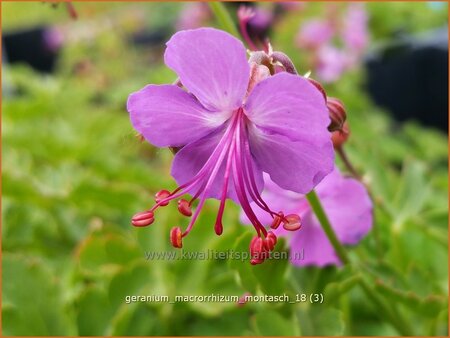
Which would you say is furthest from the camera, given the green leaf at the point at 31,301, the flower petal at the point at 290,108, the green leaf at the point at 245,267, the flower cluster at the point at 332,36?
the flower cluster at the point at 332,36

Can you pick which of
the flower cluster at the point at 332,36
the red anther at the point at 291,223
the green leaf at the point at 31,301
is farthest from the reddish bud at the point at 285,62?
the flower cluster at the point at 332,36

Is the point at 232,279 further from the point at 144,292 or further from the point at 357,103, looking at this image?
the point at 357,103

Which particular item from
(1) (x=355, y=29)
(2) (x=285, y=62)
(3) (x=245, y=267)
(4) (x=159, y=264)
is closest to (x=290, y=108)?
(2) (x=285, y=62)

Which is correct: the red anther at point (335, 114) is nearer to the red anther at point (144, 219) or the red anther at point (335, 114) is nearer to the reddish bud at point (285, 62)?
the reddish bud at point (285, 62)

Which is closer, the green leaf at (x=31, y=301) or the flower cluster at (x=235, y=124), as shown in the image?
the flower cluster at (x=235, y=124)

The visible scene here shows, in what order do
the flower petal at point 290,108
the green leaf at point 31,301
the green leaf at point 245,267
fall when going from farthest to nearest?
the green leaf at point 31,301, the green leaf at point 245,267, the flower petal at point 290,108

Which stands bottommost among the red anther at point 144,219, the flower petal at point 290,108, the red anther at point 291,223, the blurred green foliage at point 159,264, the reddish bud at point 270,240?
the blurred green foliage at point 159,264

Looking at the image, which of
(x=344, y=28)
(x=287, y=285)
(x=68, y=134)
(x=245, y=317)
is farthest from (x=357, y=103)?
(x=287, y=285)

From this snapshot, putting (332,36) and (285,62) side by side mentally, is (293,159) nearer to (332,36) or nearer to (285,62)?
(285,62)
